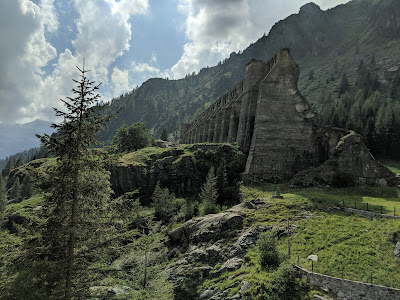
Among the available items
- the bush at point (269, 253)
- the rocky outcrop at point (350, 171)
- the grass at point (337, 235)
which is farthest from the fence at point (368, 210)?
the bush at point (269, 253)

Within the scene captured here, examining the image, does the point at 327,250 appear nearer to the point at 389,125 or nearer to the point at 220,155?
the point at 220,155

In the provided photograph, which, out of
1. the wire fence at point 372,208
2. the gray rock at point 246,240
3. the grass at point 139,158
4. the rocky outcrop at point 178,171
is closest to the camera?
the gray rock at point 246,240

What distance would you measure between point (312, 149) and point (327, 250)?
2849 centimetres

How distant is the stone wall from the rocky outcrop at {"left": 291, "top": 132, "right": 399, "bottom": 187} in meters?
23.6

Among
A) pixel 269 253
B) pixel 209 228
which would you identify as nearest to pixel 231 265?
pixel 269 253

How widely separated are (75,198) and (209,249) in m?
17.4

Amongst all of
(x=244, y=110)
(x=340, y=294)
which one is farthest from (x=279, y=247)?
(x=244, y=110)

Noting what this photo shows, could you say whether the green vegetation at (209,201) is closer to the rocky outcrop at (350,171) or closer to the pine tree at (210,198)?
the pine tree at (210,198)

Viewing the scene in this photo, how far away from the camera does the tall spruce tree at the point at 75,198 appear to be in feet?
34.9

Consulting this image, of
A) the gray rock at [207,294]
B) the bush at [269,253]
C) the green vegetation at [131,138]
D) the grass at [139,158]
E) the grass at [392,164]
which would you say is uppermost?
the green vegetation at [131,138]

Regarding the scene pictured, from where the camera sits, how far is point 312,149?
148ft

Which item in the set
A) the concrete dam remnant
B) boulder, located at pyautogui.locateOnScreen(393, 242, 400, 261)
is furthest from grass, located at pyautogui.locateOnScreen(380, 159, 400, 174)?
boulder, located at pyautogui.locateOnScreen(393, 242, 400, 261)

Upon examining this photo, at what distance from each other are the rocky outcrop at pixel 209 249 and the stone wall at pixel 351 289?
18.2 ft

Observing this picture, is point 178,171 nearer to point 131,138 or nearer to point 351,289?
point 131,138
